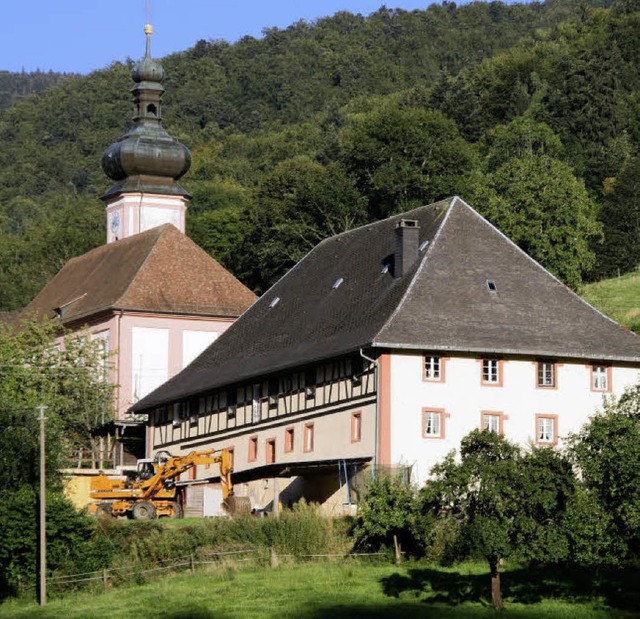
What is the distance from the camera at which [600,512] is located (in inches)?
1423

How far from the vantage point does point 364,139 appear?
3445 inches

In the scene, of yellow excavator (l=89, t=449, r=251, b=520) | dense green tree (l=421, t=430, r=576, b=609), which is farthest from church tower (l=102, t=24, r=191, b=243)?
dense green tree (l=421, t=430, r=576, b=609)

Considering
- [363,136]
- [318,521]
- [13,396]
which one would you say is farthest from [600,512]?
[363,136]

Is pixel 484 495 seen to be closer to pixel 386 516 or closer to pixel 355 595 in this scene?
pixel 355 595

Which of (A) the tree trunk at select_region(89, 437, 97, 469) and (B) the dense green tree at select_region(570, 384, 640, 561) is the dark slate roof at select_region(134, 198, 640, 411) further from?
(B) the dense green tree at select_region(570, 384, 640, 561)

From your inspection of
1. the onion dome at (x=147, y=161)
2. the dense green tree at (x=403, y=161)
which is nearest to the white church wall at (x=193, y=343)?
the onion dome at (x=147, y=161)

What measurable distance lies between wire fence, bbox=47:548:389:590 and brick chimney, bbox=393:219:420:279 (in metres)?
12.3

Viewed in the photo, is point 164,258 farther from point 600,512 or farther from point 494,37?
point 494,37

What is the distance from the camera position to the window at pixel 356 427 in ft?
167

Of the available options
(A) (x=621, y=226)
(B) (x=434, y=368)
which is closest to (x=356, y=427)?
(B) (x=434, y=368)

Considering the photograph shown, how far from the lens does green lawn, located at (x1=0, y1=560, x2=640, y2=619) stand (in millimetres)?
37656

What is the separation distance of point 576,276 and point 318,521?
3440 cm

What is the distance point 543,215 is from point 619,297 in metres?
7.21

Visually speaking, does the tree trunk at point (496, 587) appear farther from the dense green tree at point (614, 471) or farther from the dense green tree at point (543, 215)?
the dense green tree at point (543, 215)
